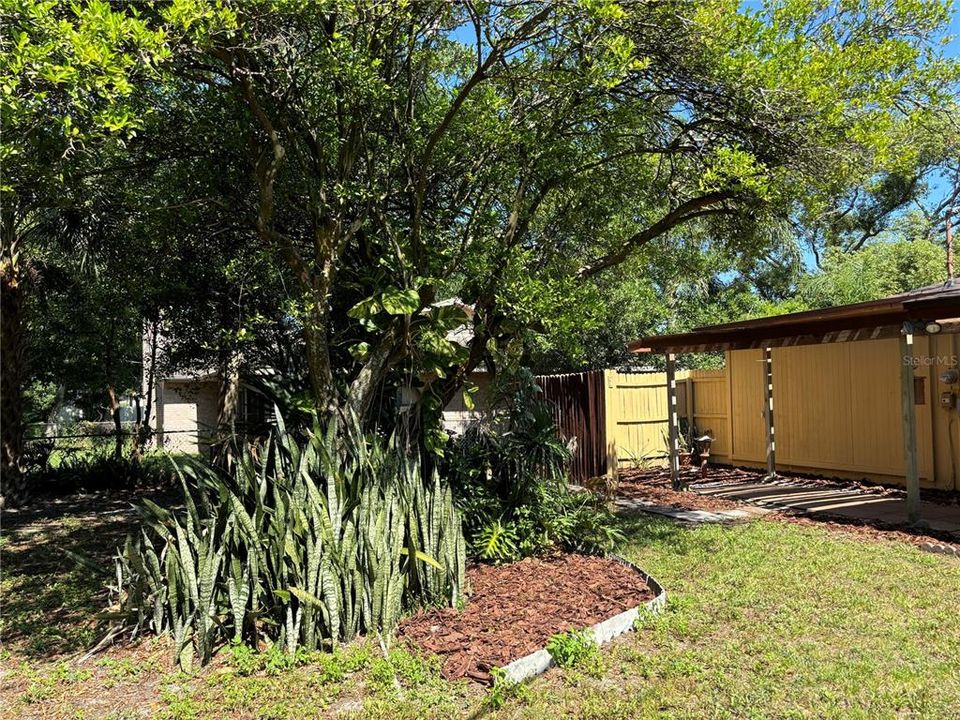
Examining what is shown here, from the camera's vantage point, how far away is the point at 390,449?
206 inches

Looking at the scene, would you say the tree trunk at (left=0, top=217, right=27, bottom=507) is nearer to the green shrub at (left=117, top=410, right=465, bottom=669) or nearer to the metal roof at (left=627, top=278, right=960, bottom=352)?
the green shrub at (left=117, top=410, right=465, bottom=669)

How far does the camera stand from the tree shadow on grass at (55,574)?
476 centimetres

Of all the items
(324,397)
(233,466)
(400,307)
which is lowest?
(233,466)

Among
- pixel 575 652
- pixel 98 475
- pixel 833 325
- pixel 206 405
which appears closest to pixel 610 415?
pixel 833 325

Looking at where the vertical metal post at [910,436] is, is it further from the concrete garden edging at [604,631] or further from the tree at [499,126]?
the concrete garden edging at [604,631]

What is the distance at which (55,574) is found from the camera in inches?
253

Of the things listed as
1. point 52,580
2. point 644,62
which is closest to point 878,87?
point 644,62

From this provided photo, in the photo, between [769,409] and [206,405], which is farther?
[206,405]

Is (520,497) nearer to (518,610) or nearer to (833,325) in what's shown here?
(518,610)

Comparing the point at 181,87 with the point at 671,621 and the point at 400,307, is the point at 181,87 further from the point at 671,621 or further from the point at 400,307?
the point at 671,621

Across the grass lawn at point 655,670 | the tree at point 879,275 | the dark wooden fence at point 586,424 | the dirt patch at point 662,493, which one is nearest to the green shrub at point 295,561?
the grass lawn at point 655,670

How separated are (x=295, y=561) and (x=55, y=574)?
11.9 feet

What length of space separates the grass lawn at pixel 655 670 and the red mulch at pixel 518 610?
23 centimetres

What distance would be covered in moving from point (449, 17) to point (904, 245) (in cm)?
1804
